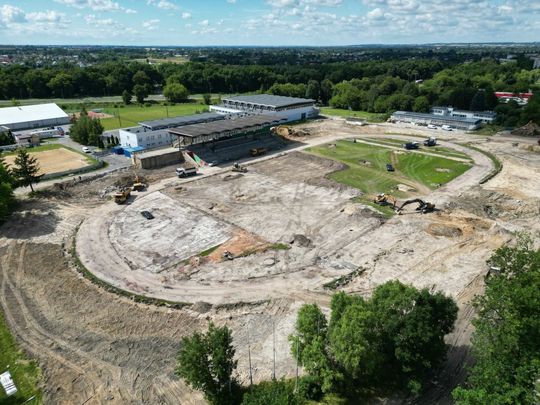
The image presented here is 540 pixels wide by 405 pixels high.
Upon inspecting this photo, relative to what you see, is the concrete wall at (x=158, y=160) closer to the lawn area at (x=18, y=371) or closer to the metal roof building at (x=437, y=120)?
the lawn area at (x=18, y=371)

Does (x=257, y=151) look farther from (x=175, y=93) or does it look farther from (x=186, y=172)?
(x=175, y=93)

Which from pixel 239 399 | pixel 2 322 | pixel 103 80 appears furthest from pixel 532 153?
pixel 103 80

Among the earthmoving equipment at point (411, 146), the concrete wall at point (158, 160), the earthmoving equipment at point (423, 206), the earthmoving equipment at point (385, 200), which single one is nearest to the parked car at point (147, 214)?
the concrete wall at point (158, 160)

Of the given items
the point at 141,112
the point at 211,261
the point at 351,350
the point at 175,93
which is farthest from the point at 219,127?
the point at 175,93

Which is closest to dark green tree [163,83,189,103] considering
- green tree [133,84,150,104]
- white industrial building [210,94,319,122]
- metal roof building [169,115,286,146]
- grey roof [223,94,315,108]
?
green tree [133,84,150,104]

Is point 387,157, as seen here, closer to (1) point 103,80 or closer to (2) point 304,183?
(2) point 304,183
